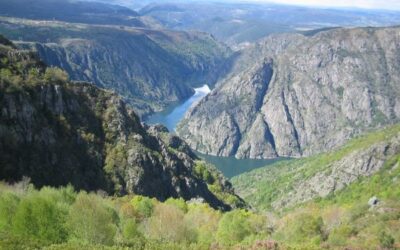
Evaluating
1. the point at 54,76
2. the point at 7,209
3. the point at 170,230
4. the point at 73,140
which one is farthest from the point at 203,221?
the point at 54,76

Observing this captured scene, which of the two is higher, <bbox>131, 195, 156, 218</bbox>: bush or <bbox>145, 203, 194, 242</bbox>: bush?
<bbox>145, 203, 194, 242</bbox>: bush

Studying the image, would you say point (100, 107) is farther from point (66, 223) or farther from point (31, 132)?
point (66, 223)

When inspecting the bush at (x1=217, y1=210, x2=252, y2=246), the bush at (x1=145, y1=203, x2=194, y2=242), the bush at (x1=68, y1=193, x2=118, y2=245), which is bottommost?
the bush at (x1=217, y1=210, x2=252, y2=246)

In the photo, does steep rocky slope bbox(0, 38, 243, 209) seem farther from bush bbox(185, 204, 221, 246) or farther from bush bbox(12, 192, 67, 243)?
bush bbox(12, 192, 67, 243)

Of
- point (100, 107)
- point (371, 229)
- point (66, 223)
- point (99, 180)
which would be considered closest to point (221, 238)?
point (371, 229)

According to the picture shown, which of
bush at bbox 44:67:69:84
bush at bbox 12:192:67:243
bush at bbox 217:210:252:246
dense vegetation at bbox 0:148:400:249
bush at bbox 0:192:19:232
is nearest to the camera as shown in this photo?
dense vegetation at bbox 0:148:400:249

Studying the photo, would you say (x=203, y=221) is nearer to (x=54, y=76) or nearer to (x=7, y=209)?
(x=7, y=209)

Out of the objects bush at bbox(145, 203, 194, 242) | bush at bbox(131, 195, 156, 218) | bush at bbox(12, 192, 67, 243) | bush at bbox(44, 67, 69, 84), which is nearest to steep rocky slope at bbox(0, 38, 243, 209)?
bush at bbox(44, 67, 69, 84)

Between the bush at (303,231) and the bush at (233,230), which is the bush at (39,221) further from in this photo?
the bush at (303,231)
